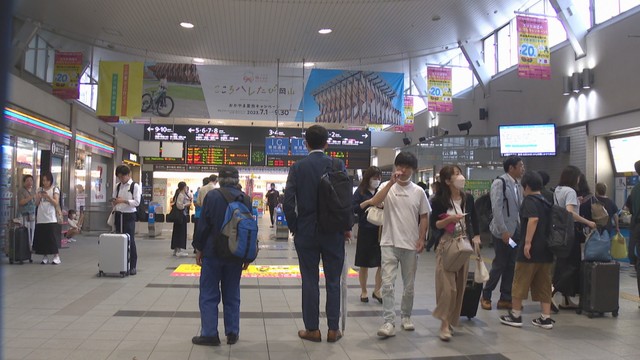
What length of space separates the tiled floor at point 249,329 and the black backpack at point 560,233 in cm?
80

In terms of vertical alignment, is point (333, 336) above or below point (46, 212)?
below

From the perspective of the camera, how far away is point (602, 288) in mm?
5086

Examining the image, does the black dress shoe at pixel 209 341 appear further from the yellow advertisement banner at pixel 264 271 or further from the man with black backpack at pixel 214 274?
the yellow advertisement banner at pixel 264 271

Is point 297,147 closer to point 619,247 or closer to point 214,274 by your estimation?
point 619,247

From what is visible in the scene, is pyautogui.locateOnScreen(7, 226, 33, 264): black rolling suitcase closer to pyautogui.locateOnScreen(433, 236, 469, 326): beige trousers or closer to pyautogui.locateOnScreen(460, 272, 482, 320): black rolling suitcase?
pyautogui.locateOnScreen(433, 236, 469, 326): beige trousers

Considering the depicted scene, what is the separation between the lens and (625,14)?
9.73 metres

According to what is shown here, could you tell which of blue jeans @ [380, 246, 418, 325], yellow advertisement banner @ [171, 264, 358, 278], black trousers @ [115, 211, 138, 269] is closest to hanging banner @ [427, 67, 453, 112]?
yellow advertisement banner @ [171, 264, 358, 278]

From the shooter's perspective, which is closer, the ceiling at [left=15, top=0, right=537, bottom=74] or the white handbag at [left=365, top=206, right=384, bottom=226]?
the white handbag at [left=365, top=206, right=384, bottom=226]

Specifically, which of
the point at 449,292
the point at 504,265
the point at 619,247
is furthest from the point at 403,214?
Answer: the point at 619,247

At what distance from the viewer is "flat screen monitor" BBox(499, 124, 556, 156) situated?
11.8m

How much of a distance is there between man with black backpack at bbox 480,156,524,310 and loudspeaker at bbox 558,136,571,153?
7.08 m

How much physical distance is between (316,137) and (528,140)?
975 centimetres

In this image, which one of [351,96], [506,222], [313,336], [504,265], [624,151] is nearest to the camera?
[313,336]

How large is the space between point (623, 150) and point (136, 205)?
989cm
